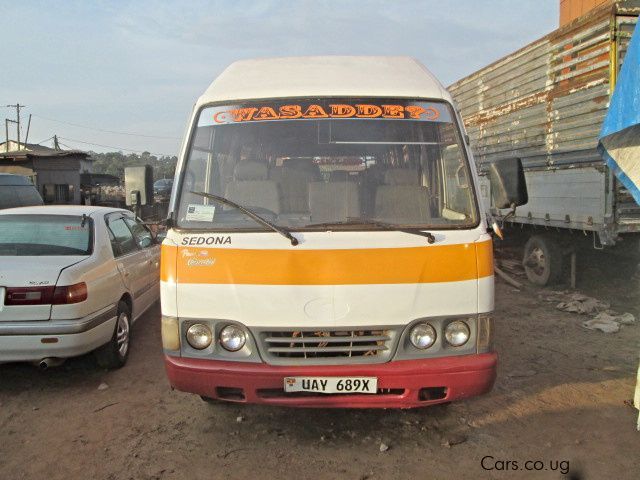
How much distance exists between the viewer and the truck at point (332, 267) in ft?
9.55

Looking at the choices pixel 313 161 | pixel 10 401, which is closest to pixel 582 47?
pixel 313 161

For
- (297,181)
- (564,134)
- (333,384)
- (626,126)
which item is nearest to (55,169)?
(564,134)

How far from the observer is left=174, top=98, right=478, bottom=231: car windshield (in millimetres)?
3287

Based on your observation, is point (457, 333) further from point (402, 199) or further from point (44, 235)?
point (44, 235)

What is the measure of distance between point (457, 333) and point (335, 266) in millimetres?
832

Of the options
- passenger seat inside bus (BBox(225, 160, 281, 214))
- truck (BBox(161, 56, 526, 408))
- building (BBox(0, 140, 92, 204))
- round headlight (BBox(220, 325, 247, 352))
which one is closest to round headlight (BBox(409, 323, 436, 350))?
truck (BBox(161, 56, 526, 408))

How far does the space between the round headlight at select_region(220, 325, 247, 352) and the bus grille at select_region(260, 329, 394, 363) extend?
0.45ft

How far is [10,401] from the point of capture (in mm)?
4105

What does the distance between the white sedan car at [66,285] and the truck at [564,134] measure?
12.7ft

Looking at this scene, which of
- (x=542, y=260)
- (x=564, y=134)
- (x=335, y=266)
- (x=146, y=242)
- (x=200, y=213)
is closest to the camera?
(x=335, y=266)

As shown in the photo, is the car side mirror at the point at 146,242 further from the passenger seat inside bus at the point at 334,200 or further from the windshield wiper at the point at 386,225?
the windshield wiper at the point at 386,225

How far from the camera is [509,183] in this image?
3293 mm

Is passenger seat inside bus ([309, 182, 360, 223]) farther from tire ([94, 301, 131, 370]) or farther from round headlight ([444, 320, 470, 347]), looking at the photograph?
tire ([94, 301, 131, 370])

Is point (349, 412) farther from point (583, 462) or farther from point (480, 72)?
point (480, 72)
